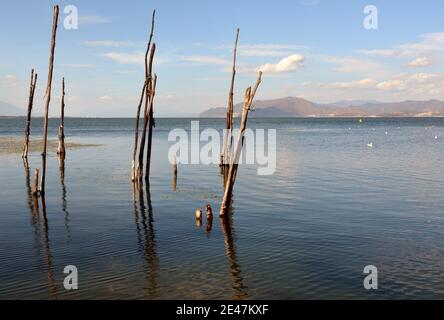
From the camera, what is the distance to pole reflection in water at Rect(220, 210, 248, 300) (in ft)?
39.1

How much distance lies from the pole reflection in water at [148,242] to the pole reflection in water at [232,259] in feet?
7.22

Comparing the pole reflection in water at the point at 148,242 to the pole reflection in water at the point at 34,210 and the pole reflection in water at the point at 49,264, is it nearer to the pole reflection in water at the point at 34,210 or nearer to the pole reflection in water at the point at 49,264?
the pole reflection in water at the point at 49,264

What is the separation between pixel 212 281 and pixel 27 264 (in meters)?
6.16

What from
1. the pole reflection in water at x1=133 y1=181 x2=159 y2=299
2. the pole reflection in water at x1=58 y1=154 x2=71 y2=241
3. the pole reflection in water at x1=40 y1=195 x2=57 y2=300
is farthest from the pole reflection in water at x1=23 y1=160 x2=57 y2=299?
the pole reflection in water at x1=133 y1=181 x2=159 y2=299

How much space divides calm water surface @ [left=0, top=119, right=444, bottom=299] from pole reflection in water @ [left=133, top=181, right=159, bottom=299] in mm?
43

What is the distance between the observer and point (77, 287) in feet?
40.0

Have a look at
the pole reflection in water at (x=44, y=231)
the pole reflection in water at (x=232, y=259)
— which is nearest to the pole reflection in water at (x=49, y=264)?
the pole reflection in water at (x=44, y=231)

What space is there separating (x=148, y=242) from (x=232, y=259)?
3.74 m

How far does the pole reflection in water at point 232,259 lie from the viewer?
470 inches

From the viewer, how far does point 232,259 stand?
14531mm

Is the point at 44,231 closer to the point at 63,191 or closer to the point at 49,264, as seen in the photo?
the point at 49,264

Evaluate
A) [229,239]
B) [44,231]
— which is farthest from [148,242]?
[44,231]

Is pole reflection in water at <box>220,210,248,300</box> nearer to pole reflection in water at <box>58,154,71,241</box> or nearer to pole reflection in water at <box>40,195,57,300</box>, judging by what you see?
pole reflection in water at <box>40,195,57,300</box>
